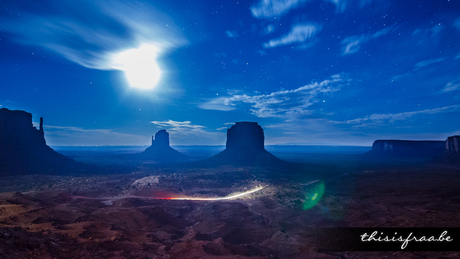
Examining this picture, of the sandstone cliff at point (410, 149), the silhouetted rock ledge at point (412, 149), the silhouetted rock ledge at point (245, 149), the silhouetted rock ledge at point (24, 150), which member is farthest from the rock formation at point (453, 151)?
the silhouetted rock ledge at point (24, 150)

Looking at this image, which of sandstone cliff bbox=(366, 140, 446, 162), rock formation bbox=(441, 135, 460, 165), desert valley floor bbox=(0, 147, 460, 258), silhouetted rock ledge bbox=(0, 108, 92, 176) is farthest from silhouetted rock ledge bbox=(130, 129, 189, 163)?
sandstone cliff bbox=(366, 140, 446, 162)

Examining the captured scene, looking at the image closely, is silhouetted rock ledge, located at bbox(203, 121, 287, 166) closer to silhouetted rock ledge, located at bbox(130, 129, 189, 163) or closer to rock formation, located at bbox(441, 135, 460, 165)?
silhouetted rock ledge, located at bbox(130, 129, 189, 163)

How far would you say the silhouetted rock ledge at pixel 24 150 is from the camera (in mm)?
59844

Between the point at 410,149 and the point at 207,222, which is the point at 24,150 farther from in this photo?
the point at 410,149

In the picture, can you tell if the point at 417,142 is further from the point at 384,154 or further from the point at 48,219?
the point at 48,219

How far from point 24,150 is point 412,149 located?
238 metres

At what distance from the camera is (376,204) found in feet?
99.8

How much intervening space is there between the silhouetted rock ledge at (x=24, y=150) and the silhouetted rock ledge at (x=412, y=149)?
699 ft

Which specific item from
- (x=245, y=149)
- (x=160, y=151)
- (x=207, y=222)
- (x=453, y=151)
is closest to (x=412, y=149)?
(x=453, y=151)

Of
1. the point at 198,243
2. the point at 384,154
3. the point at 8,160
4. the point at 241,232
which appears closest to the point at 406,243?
the point at 241,232

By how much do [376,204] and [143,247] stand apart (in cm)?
3520

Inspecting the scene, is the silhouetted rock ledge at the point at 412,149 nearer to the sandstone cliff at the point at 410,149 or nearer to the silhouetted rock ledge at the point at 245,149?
the sandstone cliff at the point at 410,149

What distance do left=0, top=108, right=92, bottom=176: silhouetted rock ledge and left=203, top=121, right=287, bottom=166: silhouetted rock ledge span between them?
64607 mm

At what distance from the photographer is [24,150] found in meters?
65.3
